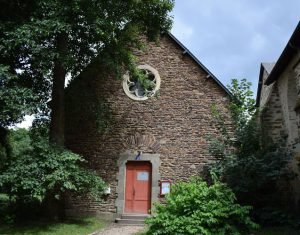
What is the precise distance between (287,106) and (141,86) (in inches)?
219

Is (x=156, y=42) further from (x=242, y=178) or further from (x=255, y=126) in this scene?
(x=242, y=178)

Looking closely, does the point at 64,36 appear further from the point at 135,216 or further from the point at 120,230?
the point at 135,216

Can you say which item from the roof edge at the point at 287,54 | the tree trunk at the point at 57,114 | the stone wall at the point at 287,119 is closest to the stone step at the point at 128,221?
the tree trunk at the point at 57,114

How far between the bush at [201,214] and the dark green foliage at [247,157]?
1371 mm

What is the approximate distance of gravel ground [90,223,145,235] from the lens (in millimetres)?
10508

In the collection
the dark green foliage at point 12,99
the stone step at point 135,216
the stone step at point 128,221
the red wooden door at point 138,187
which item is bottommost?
the stone step at point 128,221

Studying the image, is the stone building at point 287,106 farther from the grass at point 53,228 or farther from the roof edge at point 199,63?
the grass at point 53,228

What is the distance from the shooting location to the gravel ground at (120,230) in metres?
10.5

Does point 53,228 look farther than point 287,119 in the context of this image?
No

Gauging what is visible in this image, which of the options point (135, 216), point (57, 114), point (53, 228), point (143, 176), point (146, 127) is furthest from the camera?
point (146, 127)

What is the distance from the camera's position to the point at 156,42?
532 inches

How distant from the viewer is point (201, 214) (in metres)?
8.83

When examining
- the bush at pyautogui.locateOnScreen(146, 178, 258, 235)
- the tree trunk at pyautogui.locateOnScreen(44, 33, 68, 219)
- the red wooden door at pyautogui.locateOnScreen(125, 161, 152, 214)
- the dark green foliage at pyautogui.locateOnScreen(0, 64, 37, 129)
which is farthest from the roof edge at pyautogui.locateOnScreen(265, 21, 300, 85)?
the dark green foliage at pyautogui.locateOnScreen(0, 64, 37, 129)

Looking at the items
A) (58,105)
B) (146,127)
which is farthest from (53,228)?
(146,127)
